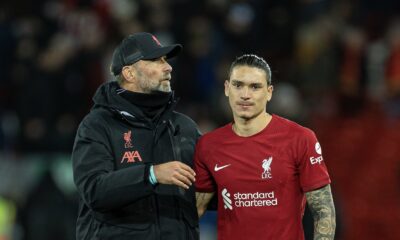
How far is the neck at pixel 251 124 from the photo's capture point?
5.98 meters

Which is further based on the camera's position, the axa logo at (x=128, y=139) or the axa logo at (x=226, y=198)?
the axa logo at (x=128, y=139)

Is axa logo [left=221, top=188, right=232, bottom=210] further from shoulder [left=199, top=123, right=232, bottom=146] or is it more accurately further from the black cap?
the black cap

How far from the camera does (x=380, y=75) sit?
12.5m

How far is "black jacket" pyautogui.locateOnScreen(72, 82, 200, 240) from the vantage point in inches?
229

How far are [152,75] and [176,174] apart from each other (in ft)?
3.07

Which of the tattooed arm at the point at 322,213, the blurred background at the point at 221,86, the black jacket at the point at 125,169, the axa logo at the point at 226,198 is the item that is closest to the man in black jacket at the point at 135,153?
the black jacket at the point at 125,169

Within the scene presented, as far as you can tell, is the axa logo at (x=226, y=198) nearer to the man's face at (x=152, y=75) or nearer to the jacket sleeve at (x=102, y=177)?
the jacket sleeve at (x=102, y=177)

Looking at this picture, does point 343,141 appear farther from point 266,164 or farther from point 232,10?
point 266,164

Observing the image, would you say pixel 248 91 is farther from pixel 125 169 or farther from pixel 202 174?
pixel 125 169

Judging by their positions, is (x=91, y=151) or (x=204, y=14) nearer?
(x=91, y=151)

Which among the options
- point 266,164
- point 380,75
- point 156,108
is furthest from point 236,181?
point 380,75

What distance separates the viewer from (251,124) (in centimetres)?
598

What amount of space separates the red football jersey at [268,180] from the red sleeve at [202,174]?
94 mm

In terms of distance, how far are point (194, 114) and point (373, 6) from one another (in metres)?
3.13
